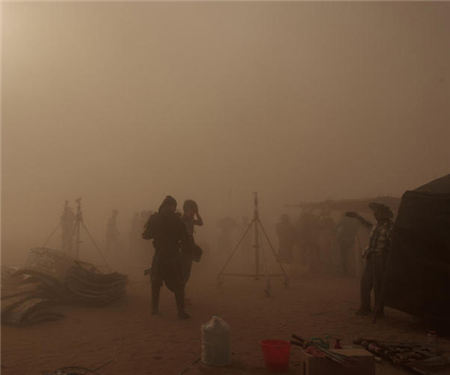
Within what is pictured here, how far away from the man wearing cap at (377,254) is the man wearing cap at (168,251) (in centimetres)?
337

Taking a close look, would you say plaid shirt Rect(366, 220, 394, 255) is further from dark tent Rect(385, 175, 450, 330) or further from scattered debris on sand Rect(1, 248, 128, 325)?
scattered debris on sand Rect(1, 248, 128, 325)

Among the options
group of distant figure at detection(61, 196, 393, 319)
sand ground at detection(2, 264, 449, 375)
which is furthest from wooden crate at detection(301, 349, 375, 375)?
group of distant figure at detection(61, 196, 393, 319)

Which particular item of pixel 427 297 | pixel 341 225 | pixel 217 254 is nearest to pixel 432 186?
pixel 427 297

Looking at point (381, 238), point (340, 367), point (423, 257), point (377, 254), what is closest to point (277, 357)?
point (340, 367)

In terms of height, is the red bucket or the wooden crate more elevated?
the wooden crate

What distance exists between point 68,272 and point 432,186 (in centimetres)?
748

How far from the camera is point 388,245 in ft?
21.7

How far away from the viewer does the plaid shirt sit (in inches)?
261

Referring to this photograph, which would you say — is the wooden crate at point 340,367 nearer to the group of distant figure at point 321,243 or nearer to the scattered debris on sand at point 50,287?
the scattered debris on sand at point 50,287

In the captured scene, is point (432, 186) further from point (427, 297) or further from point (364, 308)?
point (364, 308)

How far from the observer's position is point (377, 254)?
21.9 ft

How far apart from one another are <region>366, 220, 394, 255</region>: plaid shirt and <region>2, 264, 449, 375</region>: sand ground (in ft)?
4.10

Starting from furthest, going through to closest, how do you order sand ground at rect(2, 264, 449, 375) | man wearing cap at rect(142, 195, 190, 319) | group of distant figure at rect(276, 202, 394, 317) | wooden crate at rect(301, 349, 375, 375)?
group of distant figure at rect(276, 202, 394, 317) → man wearing cap at rect(142, 195, 190, 319) → sand ground at rect(2, 264, 449, 375) → wooden crate at rect(301, 349, 375, 375)

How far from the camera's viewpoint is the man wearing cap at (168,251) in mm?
6637
